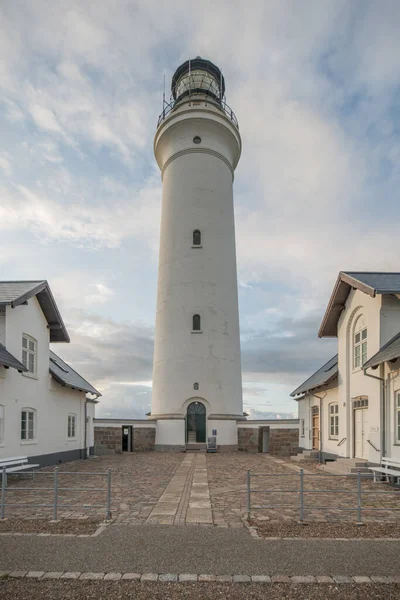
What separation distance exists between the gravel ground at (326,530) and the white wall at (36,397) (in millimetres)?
10136

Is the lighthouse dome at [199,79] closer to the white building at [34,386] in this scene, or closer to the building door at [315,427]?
the white building at [34,386]

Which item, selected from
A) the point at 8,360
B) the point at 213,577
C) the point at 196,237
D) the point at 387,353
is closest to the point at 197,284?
the point at 196,237

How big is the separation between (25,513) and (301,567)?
583cm

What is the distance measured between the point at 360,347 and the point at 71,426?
13.2m

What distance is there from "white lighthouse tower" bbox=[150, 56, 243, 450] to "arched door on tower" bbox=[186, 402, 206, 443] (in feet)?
0.18

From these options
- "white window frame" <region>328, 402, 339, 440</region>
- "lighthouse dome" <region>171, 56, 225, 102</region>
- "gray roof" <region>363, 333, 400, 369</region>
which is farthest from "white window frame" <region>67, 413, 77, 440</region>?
"lighthouse dome" <region>171, 56, 225, 102</region>

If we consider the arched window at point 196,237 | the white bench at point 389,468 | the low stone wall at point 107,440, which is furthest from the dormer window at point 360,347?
the low stone wall at point 107,440

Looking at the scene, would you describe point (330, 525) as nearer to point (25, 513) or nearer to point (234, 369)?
point (25, 513)

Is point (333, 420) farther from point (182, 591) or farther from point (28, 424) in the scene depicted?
point (182, 591)

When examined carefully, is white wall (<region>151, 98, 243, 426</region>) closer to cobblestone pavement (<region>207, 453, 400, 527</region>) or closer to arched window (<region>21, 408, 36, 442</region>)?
cobblestone pavement (<region>207, 453, 400, 527</region>)

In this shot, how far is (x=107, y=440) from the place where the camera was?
27.3 metres

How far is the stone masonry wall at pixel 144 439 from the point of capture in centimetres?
2734

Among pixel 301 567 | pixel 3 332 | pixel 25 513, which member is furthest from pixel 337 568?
pixel 3 332

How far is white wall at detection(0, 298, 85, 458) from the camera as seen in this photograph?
1631 cm
